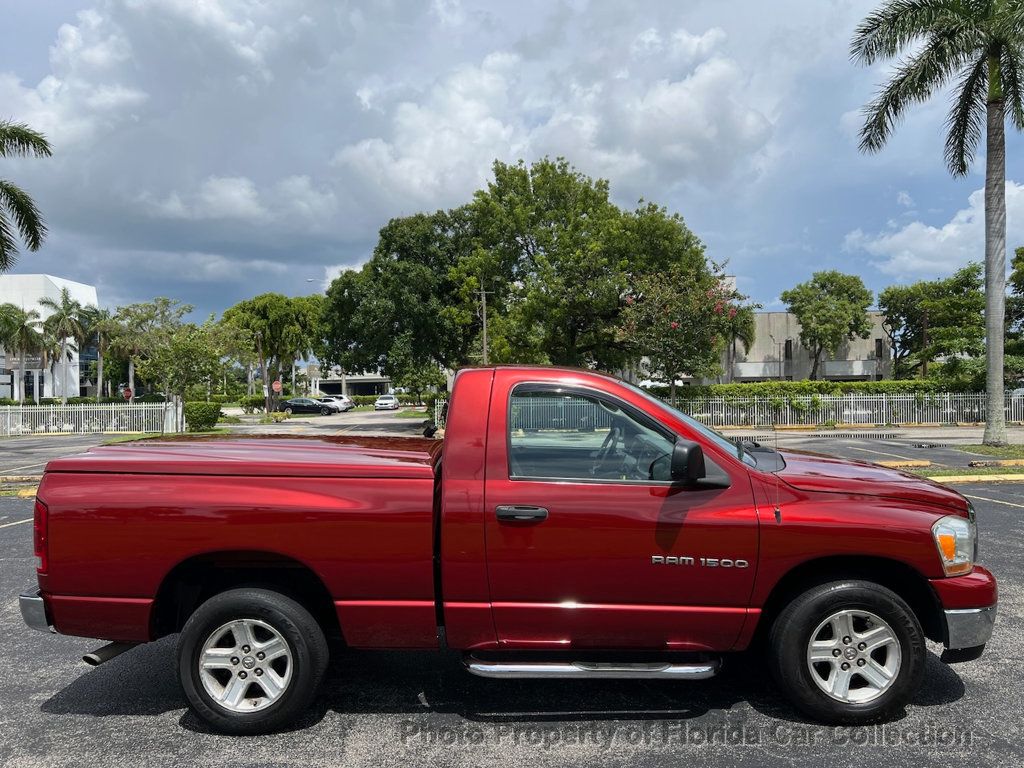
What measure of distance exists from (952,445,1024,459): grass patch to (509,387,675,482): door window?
51.2ft

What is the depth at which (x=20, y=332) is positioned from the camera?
2030 inches

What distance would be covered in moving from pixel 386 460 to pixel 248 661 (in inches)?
47.8

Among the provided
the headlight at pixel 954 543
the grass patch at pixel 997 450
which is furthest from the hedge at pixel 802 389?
the headlight at pixel 954 543

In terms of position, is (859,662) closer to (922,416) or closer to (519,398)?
(519,398)

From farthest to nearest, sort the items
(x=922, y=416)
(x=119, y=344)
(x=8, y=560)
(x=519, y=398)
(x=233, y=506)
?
(x=119, y=344)
(x=922, y=416)
(x=8, y=560)
(x=519, y=398)
(x=233, y=506)

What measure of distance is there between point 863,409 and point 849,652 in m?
28.1

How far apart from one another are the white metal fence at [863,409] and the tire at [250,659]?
84.9 feet

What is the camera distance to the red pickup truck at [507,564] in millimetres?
3324

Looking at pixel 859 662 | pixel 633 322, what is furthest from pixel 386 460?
pixel 633 322

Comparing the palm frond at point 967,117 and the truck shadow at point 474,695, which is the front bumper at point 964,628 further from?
the palm frond at point 967,117

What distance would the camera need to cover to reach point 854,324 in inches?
2002

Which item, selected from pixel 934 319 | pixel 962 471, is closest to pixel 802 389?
pixel 962 471

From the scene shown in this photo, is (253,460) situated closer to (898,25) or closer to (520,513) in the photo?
(520,513)

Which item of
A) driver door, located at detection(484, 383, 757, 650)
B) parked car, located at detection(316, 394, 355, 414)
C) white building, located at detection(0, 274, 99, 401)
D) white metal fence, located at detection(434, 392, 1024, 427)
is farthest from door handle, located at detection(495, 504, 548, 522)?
white building, located at detection(0, 274, 99, 401)
